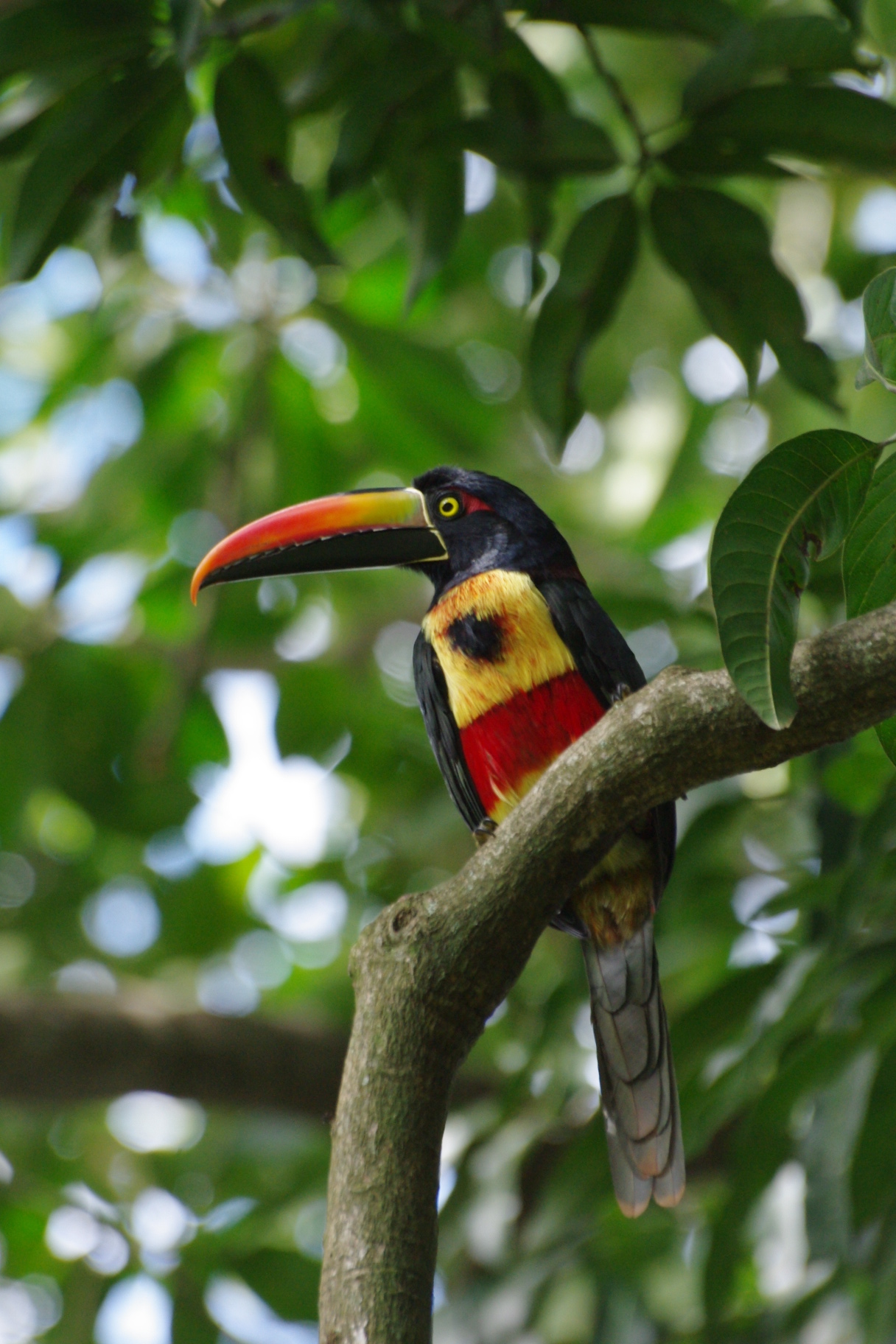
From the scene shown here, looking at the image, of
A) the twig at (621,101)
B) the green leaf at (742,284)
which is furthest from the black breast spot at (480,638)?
the twig at (621,101)

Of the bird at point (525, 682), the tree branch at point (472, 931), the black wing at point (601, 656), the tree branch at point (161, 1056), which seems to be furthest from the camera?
the tree branch at point (161, 1056)

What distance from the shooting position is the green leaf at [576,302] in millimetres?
2986

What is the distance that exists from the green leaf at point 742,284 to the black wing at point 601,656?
2.23 ft

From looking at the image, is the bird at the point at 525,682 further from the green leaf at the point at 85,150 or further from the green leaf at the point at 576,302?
the green leaf at the point at 85,150

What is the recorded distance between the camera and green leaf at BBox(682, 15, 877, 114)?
107 inches

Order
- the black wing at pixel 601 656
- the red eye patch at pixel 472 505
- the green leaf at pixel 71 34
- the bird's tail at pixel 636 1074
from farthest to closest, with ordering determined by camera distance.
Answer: the red eye patch at pixel 472 505 < the green leaf at pixel 71 34 < the black wing at pixel 601 656 < the bird's tail at pixel 636 1074

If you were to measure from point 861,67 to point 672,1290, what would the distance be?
399 centimetres

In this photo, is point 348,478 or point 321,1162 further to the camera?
point 348,478

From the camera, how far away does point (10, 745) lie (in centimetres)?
470

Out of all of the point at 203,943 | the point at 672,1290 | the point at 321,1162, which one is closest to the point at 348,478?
the point at 203,943

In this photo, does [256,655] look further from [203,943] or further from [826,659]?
[826,659]

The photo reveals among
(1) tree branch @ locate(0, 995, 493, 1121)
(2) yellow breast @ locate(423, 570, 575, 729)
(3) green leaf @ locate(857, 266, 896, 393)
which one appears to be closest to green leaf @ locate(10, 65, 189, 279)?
(2) yellow breast @ locate(423, 570, 575, 729)

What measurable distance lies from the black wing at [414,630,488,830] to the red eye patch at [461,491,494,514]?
300 mm

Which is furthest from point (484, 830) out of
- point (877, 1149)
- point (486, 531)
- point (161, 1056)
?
point (161, 1056)
